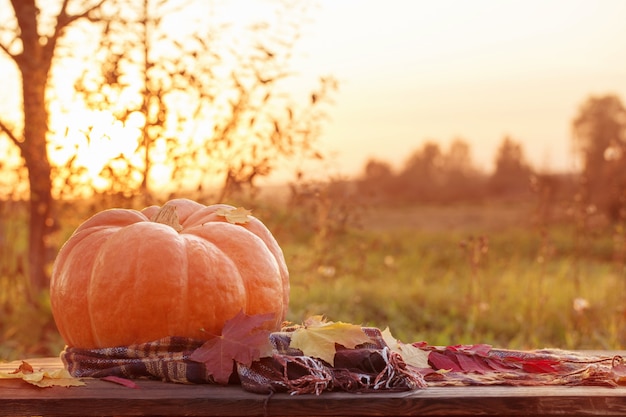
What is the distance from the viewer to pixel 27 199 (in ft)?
23.2

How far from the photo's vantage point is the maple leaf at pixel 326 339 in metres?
2.26

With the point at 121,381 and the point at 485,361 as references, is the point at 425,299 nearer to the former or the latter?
the point at 485,361

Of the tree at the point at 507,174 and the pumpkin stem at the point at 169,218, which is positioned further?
the tree at the point at 507,174

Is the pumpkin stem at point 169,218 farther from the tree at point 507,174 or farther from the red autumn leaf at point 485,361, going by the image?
the tree at point 507,174

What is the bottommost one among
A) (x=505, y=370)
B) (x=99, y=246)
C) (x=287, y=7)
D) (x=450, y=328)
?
(x=450, y=328)

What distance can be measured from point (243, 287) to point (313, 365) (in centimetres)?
35

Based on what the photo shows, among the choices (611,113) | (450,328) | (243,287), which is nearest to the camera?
(243,287)

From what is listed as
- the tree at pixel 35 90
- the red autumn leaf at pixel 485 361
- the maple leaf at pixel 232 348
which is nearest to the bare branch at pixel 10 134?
the tree at pixel 35 90

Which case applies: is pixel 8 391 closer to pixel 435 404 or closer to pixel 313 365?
pixel 313 365

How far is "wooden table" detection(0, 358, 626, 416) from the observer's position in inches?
81.1

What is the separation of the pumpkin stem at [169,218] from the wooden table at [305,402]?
21.8 inches

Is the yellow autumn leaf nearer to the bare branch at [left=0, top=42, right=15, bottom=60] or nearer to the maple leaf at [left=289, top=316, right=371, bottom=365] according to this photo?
the maple leaf at [left=289, top=316, right=371, bottom=365]

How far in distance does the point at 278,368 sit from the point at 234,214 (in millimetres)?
615

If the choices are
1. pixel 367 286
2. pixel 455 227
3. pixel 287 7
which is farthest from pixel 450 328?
pixel 455 227
